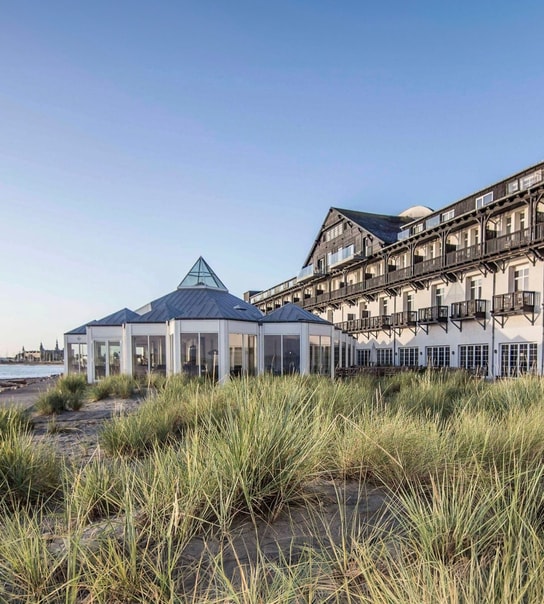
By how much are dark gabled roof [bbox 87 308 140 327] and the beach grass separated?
55.1ft

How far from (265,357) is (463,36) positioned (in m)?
14.9

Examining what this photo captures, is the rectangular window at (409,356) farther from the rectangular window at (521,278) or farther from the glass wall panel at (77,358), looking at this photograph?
the glass wall panel at (77,358)

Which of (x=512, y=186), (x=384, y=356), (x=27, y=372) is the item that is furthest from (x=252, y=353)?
(x=27, y=372)

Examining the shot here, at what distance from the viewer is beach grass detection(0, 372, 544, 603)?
187 cm

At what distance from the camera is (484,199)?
2139cm

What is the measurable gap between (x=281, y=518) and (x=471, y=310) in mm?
20424

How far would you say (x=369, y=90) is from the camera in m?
13.3

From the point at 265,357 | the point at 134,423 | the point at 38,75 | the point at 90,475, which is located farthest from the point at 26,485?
the point at 265,357

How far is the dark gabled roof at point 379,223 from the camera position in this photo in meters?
30.5

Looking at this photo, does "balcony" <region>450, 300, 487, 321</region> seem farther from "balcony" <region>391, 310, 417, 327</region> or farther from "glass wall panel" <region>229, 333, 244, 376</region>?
"glass wall panel" <region>229, 333, 244, 376</region>

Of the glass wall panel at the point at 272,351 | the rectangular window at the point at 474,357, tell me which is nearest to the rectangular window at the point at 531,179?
the rectangular window at the point at 474,357

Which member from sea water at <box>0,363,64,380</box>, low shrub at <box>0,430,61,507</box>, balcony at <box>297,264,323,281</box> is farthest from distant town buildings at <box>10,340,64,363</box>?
low shrub at <box>0,430,61,507</box>

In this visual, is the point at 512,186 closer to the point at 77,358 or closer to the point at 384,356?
the point at 384,356

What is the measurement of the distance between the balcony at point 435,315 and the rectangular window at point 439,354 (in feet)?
5.64
